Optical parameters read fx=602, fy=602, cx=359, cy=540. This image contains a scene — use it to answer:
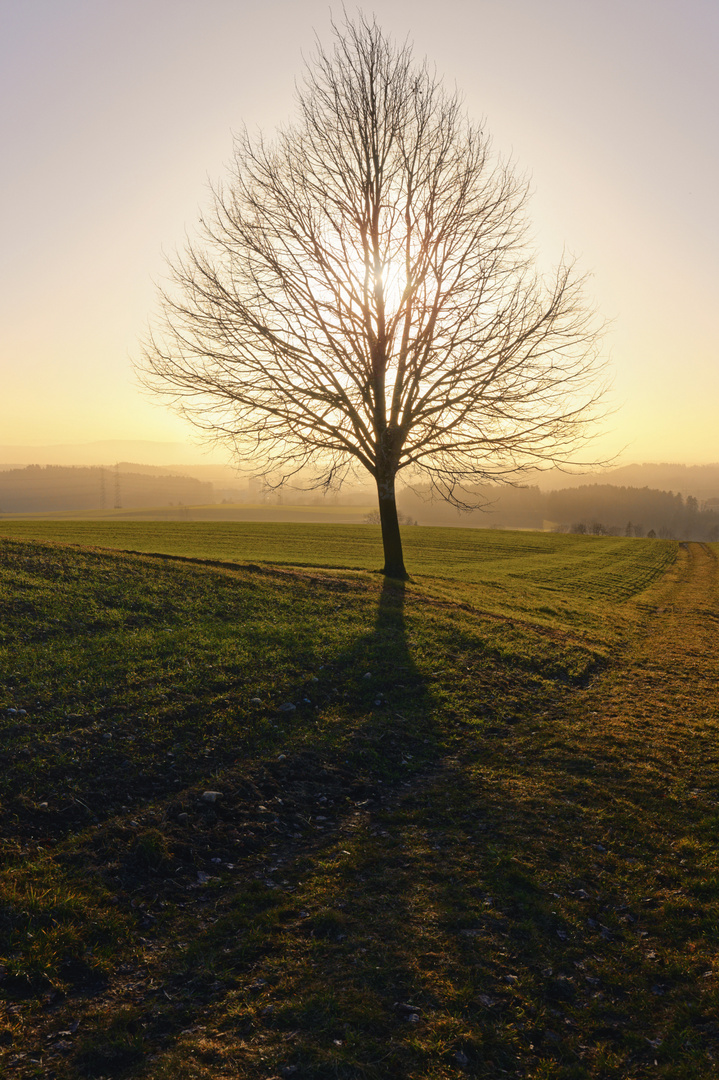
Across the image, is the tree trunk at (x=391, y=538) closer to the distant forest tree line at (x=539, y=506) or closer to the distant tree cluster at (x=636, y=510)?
the distant forest tree line at (x=539, y=506)

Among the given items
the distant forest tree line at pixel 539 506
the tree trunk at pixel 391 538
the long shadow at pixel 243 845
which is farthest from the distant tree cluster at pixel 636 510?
the long shadow at pixel 243 845


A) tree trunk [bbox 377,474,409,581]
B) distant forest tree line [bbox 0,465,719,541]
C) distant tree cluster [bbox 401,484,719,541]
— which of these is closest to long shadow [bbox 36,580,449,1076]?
tree trunk [bbox 377,474,409,581]

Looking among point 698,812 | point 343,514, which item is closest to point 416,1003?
point 698,812

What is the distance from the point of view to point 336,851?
6.45 m

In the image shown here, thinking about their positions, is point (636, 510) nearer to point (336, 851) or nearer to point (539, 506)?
point (539, 506)

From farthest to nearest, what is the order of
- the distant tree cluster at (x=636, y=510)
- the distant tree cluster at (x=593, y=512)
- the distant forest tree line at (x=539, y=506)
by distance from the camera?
1. the distant tree cluster at (x=636, y=510)
2. the distant forest tree line at (x=539, y=506)
3. the distant tree cluster at (x=593, y=512)

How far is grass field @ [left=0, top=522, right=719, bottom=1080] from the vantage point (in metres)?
4.10

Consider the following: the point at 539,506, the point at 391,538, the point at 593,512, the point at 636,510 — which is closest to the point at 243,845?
the point at 391,538

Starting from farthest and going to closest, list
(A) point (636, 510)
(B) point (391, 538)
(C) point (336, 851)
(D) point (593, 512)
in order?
1. (A) point (636, 510)
2. (D) point (593, 512)
3. (B) point (391, 538)
4. (C) point (336, 851)

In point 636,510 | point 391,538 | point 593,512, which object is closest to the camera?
point 391,538

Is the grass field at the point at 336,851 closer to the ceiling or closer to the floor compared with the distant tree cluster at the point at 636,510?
closer to the floor

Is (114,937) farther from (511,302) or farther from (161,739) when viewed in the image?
(511,302)

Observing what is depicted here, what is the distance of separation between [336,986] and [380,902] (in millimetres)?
1138

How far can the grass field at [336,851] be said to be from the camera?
410 centimetres
